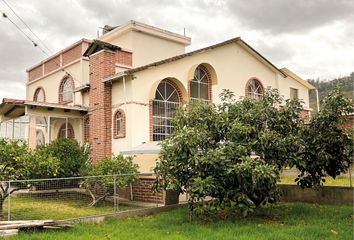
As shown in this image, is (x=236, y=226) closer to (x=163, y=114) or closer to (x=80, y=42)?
(x=163, y=114)

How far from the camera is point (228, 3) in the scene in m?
13.0

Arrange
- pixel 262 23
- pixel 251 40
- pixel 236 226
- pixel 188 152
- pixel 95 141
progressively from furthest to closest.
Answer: pixel 251 40, pixel 95 141, pixel 262 23, pixel 188 152, pixel 236 226

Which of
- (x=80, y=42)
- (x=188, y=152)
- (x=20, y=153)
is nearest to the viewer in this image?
(x=188, y=152)

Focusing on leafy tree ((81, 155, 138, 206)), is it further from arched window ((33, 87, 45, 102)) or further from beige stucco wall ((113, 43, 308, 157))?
arched window ((33, 87, 45, 102))

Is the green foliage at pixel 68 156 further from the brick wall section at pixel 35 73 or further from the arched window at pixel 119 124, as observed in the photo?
the brick wall section at pixel 35 73

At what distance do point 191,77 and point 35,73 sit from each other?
41.0ft

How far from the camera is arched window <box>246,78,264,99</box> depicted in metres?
21.7

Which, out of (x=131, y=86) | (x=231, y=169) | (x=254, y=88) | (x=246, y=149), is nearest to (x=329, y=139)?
(x=246, y=149)

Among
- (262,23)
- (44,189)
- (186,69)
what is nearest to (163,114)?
(186,69)

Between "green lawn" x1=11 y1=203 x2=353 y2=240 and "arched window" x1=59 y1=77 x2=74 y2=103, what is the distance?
12098 mm

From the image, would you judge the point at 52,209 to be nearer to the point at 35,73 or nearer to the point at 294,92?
the point at 35,73

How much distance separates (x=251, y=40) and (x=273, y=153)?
1358 cm

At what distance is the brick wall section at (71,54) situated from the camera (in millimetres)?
20539

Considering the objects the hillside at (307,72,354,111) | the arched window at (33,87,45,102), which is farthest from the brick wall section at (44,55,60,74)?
the hillside at (307,72,354,111)
